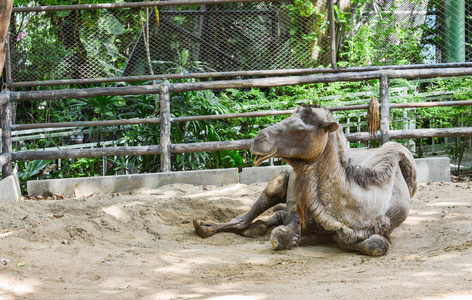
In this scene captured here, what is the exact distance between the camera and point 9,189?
5.89m

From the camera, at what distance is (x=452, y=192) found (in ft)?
18.7

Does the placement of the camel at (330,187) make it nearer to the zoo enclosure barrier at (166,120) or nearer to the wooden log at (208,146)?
the wooden log at (208,146)

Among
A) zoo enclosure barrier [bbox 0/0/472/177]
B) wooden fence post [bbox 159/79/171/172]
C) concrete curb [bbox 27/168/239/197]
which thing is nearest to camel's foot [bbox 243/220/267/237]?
concrete curb [bbox 27/168/239/197]

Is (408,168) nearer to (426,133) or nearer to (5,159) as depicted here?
→ (426,133)

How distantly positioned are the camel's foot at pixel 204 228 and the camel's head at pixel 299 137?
3.55 feet

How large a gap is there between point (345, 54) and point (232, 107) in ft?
8.95

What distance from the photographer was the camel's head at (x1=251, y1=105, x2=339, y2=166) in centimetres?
364

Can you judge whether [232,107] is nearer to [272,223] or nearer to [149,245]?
[272,223]

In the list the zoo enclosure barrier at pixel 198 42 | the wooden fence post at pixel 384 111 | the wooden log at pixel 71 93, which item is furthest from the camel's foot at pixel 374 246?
the wooden log at pixel 71 93

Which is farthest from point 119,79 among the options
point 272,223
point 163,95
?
point 272,223

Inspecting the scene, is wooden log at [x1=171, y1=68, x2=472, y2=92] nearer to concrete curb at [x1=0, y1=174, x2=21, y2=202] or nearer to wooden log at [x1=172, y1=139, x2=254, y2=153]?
wooden log at [x1=172, y1=139, x2=254, y2=153]

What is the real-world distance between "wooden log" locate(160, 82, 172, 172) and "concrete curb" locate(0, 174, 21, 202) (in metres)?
1.57

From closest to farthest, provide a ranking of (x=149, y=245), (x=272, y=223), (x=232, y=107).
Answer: (x=149, y=245) < (x=272, y=223) < (x=232, y=107)

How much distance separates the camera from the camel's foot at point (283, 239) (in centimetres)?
408
